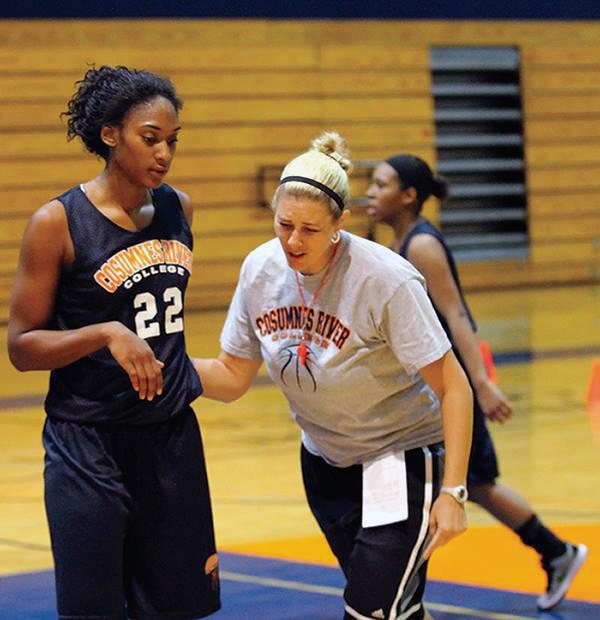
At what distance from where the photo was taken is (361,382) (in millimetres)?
3207

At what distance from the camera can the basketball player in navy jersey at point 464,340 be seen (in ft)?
14.5

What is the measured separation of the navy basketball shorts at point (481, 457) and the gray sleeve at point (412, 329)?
4.25ft

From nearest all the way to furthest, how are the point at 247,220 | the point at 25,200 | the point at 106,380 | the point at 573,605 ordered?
1. the point at 106,380
2. the point at 573,605
3. the point at 25,200
4. the point at 247,220

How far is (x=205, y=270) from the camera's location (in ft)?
48.9

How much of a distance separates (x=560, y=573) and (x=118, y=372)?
77.2 inches

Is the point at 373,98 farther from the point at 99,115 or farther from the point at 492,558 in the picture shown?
the point at 99,115

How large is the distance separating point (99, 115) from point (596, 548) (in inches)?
110

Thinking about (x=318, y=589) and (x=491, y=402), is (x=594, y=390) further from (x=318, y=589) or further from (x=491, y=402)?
(x=318, y=589)

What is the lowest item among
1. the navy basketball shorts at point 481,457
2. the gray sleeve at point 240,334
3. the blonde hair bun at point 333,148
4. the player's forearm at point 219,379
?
the navy basketball shorts at point 481,457

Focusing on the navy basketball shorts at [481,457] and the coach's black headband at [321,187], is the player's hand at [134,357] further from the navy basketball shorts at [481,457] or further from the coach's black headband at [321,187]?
the navy basketball shorts at [481,457]

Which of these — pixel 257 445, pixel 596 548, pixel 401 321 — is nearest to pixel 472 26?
pixel 257 445

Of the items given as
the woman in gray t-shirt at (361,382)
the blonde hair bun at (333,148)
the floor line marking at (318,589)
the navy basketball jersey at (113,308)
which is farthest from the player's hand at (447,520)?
the floor line marking at (318,589)

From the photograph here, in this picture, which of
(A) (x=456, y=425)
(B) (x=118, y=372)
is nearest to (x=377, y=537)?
(A) (x=456, y=425)

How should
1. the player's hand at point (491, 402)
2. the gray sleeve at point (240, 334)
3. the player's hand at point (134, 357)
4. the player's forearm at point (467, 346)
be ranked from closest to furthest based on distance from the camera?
the player's hand at point (134, 357) → the gray sleeve at point (240, 334) → the player's forearm at point (467, 346) → the player's hand at point (491, 402)
